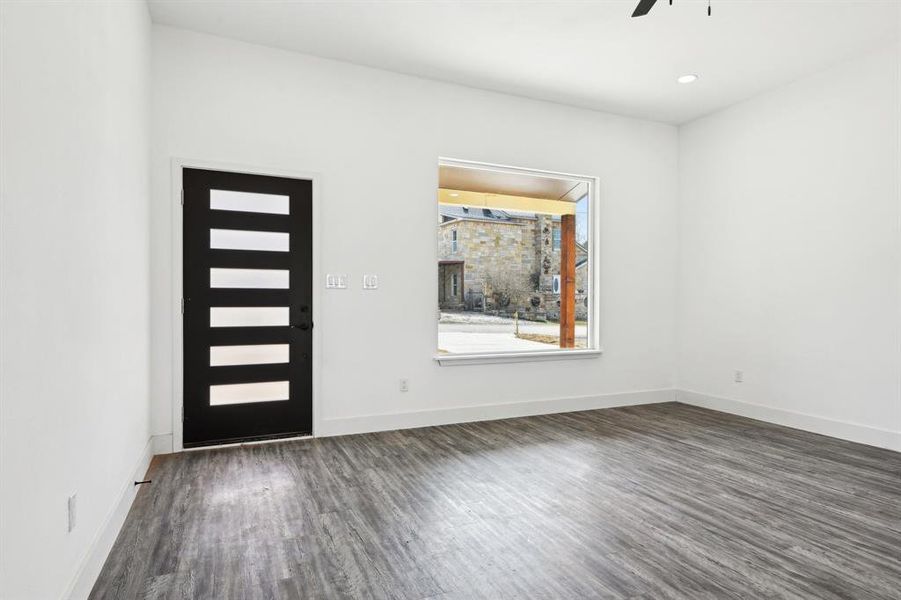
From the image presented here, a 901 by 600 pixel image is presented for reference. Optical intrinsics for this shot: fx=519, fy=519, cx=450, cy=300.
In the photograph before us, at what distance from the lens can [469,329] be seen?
5.21 meters

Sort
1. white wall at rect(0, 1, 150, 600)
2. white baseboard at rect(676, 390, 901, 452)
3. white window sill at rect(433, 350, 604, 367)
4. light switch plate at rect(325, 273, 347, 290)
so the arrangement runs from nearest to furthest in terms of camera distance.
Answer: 1. white wall at rect(0, 1, 150, 600)
2. white baseboard at rect(676, 390, 901, 452)
3. light switch plate at rect(325, 273, 347, 290)
4. white window sill at rect(433, 350, 604, 367)

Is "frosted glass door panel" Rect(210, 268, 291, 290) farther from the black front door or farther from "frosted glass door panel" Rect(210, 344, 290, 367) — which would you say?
"frosted glass door panel" Rect(210, 344, 290, 367)

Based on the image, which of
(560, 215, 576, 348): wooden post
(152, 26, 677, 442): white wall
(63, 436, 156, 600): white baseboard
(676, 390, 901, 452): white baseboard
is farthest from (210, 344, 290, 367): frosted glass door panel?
(676, 390, 901, 452): white baseboard

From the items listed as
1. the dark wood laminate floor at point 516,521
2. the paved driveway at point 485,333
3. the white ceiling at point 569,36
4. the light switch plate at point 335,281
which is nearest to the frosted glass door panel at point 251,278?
the light switch plate at point 335,281

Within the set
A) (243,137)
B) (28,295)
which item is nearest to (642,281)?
(243,137)

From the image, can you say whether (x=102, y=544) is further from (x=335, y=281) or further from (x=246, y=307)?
(x=335, y=281)

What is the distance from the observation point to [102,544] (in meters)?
2.28

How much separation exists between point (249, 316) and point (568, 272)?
337cm

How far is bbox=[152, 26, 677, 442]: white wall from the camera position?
4.01 meters

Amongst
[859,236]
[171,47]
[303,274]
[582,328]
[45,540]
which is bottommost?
[45,540]

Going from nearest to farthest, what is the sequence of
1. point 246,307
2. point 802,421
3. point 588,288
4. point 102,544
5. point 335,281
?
1. point 102,544
2. point 246,307
3. point 335,281
4. point 802,421
5. point 588,288

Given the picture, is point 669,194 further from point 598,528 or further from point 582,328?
point 598,528

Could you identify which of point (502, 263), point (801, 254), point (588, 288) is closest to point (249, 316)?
point (502, 263)

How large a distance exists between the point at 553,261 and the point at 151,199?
386 centimetres
